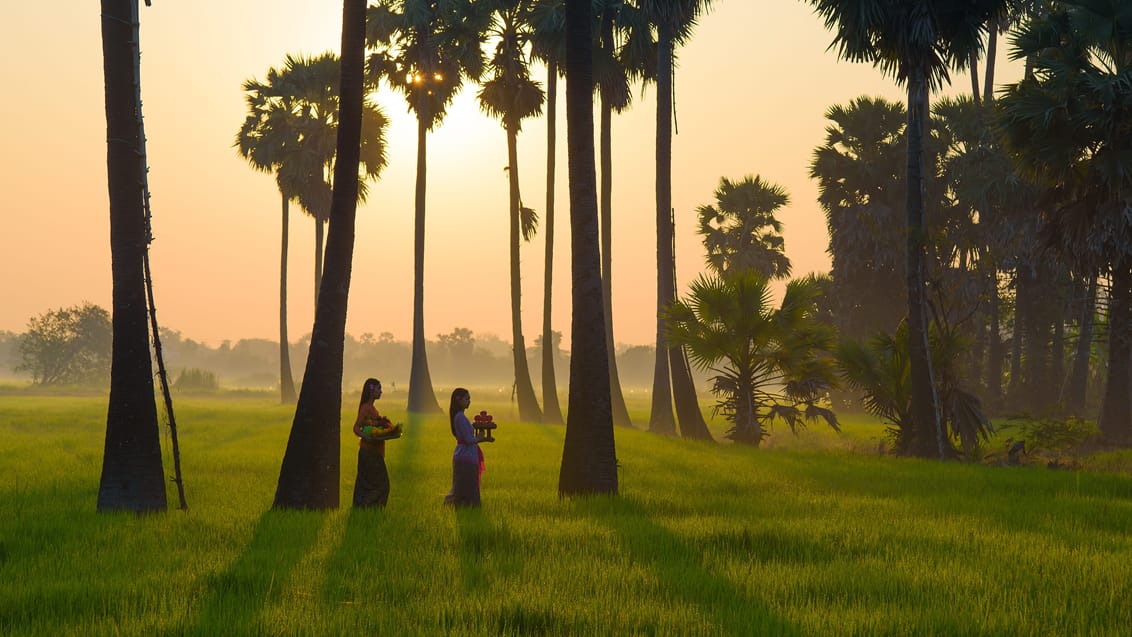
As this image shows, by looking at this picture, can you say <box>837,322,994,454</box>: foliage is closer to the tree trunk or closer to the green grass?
the green grass

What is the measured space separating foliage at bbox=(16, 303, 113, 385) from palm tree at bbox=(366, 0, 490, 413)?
59.7 meters

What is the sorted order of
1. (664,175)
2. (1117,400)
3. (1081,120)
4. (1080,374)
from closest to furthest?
(1081,120), (664,175), (1117,400), (1080,374)

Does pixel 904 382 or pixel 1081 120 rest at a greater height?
pixel 1081 120

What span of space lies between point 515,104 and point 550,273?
7.38m

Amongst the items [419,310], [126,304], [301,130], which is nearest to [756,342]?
[126,304]

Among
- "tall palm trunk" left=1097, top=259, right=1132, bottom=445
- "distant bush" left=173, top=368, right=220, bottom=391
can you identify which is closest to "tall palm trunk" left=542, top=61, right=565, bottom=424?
"tall palm trunk" left=1097, top=259, right=1132, bottom=445

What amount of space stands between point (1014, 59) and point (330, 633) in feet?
79.1

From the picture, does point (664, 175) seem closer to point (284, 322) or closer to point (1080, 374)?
point (1080, 374)

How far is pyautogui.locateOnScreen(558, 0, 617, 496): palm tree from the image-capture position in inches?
594

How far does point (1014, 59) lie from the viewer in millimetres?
25047

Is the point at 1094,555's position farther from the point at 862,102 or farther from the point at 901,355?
the point at 862,102

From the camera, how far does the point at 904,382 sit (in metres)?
24.9

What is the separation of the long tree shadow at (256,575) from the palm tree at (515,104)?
28.4 m

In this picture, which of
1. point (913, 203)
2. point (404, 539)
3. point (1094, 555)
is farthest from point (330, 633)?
point (913, 203)
